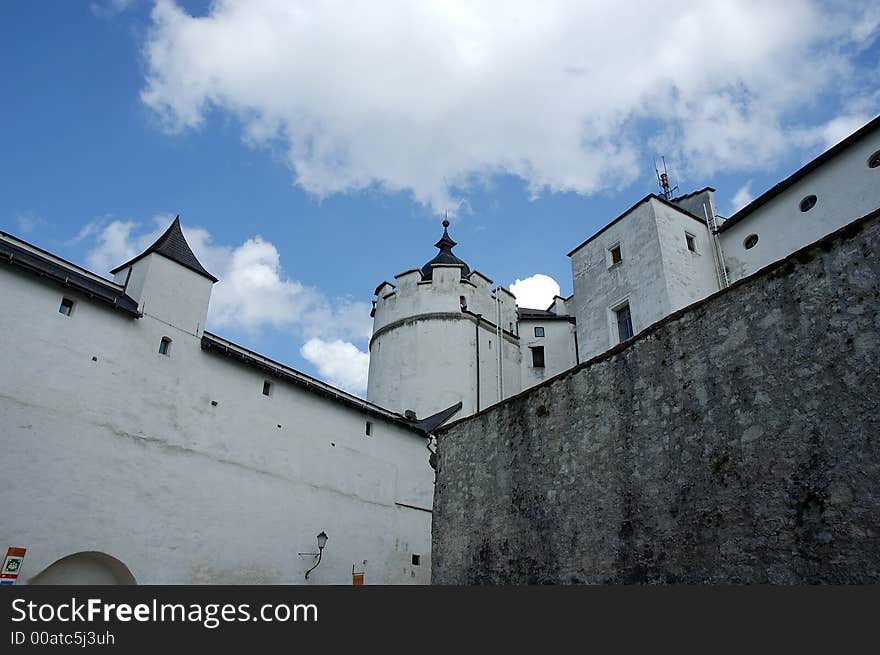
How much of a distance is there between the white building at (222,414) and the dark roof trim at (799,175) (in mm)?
56

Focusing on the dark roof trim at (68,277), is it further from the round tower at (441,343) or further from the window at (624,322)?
the window at (624,322)

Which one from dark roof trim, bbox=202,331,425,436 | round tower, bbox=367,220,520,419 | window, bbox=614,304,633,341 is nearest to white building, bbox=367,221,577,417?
round tower, bbox=367,220,520,419

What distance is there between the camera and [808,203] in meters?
17.9

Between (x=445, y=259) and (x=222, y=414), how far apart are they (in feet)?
58.8

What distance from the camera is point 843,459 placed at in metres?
4.55

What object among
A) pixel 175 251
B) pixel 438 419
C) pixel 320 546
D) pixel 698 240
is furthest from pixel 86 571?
pixel 698 240

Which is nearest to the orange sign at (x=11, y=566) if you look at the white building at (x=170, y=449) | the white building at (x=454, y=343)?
the white building at (x=170, y=449)

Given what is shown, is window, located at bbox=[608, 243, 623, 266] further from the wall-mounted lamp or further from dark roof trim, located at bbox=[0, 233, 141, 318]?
dark roof trim, located at bbox=[0, 233, 141, 318]

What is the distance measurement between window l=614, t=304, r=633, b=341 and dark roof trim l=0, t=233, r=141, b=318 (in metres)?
15.3

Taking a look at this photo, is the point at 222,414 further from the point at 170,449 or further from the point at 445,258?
the point at 445,258

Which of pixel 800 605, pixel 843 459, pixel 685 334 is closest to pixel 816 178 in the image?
pixel 685 334

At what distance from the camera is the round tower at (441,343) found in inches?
1035

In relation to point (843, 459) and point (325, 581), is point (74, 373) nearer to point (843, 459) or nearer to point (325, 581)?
point (325, 581)

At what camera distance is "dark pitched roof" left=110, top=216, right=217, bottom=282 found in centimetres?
1803
